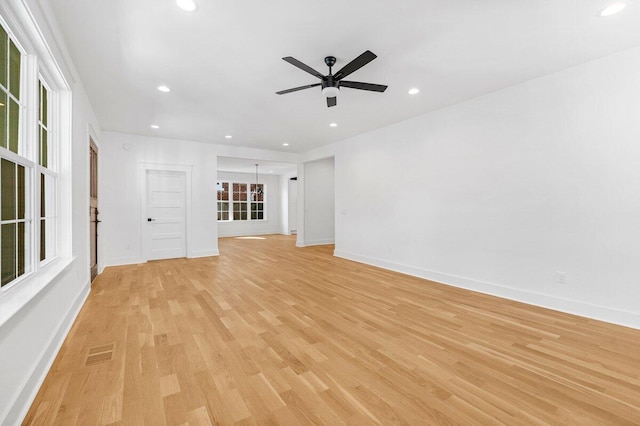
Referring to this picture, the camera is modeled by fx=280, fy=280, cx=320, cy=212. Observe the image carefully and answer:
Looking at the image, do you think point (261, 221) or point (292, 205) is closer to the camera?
point (292, 205)

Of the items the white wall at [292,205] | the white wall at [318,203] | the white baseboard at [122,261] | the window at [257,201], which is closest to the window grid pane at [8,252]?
the white baseboard at [122,261]

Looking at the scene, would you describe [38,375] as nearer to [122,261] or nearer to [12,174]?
[12,174]

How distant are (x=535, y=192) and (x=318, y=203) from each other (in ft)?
18.7

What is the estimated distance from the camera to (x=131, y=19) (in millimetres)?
2316

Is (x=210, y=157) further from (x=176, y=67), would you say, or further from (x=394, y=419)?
(x=394, y=419)

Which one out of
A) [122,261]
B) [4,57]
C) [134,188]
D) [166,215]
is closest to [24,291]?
[4,57]

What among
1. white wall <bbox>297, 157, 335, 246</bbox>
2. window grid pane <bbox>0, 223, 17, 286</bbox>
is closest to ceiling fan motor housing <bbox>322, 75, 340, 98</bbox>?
window grid pane <bbox>0, 223, 17, 286</bbox>

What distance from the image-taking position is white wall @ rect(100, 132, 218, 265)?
562 centimetres

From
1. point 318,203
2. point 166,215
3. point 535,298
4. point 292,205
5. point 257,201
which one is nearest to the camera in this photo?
point 535,298

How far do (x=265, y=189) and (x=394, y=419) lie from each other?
1079 cm

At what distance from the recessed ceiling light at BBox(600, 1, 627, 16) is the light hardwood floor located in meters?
2.75

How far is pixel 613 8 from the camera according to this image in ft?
7.23

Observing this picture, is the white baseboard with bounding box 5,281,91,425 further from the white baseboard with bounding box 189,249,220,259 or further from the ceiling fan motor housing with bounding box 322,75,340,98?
the white baseboard with bounding box 189,249,220,259

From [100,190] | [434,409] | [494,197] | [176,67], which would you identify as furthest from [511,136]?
[100,190]
